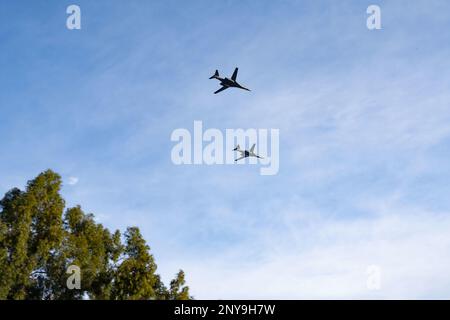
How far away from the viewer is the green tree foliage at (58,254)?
30.1m

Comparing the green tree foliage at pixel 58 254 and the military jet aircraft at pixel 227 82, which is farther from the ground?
the military jet aircraft at pixel 227 82

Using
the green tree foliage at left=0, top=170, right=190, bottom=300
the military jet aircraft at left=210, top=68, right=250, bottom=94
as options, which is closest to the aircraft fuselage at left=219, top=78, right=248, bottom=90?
the military jet aircraft at left=210, top=68, right=250, bottom=94

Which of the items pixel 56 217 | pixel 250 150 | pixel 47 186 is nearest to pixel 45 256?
pixel 56 217

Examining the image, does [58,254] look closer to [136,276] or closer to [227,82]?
[136,276]

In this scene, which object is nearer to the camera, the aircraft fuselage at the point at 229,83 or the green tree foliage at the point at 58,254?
the green tree foliage at the point at 58,254

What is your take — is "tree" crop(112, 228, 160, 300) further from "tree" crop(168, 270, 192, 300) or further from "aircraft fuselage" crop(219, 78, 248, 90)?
"aircraft fuselage" crop(219, 78, 248, 90)

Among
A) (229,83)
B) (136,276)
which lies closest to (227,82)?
(229,83)

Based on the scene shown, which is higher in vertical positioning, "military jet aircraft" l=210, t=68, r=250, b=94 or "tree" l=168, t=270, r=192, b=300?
"military jet aircraft" l=210, t=68, r=250, b=94

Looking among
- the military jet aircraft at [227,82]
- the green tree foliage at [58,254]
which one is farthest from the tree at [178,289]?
the military jet aircraft at [227,82]

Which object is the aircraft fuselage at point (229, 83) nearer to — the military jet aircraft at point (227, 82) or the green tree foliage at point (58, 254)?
the military jet aircraft at point (227, 82)

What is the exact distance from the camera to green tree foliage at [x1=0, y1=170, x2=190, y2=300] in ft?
98.8
